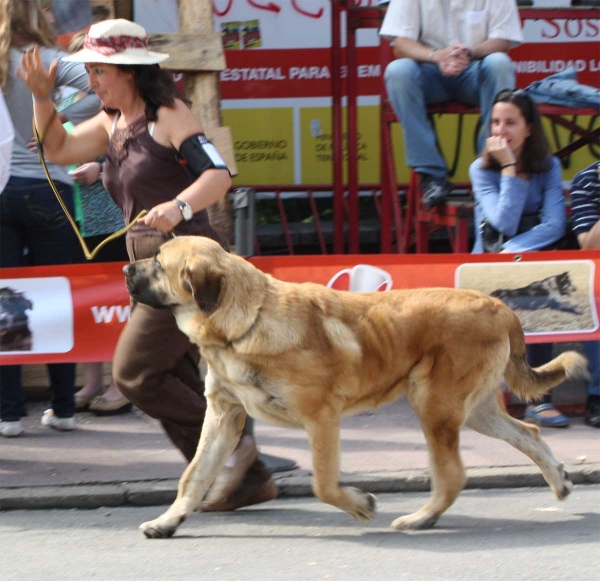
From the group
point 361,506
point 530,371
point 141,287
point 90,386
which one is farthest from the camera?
point 90,386

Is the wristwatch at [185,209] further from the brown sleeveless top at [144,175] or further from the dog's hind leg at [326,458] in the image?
the dog's hind leg at [326,458]

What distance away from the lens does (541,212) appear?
6.98 meters

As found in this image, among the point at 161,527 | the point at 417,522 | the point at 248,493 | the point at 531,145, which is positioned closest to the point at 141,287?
the point at 161,527

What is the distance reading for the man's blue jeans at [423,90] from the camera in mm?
7695

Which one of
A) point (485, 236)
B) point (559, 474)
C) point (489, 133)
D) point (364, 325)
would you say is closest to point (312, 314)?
point (364, 325)

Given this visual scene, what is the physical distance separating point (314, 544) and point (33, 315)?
250 cm

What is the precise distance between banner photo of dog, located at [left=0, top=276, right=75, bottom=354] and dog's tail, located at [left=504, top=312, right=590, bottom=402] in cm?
272

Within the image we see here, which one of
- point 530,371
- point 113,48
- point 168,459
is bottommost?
point 168,459

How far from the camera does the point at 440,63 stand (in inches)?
304

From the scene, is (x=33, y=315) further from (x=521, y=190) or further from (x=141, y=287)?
(x=521, y=190)

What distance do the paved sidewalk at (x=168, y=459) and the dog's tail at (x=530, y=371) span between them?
2.66 ft

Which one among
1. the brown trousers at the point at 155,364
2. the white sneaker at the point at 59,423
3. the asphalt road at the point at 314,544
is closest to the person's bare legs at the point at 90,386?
the white sneaker at the point at 59,423

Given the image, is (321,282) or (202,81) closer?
(321,282)

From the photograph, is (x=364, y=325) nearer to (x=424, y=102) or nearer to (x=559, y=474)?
(x=559, y=474)
